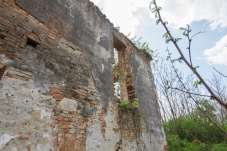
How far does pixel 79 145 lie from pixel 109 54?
107 inches

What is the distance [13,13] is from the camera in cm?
326

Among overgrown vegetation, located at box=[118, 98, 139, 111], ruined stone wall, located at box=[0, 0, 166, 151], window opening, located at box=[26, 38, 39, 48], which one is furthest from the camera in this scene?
overgrown vegetation, located at box=[118, 98, 139, 111]

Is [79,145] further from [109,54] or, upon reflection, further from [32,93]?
[109,54]

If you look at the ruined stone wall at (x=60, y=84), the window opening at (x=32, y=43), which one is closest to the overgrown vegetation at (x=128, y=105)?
the ruined stone wall at (x=60, y=84)

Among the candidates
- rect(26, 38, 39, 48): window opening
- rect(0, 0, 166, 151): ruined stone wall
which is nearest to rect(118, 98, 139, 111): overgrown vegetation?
rect(0, 0, 166, 151): ruined stone wall

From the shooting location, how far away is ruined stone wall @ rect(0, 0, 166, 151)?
2.86 m

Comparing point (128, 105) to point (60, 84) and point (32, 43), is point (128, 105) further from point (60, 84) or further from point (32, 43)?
point (32, 43)

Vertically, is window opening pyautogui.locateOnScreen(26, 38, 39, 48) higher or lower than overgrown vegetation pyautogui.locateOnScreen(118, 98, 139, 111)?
higher

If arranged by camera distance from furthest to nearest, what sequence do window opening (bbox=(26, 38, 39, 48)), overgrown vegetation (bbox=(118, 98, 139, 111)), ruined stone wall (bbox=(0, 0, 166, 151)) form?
overgrown vegetation (bbox=(118, 98, 139, 111))
window opening (bbox=(26, 38, 39, 48))
ruined stone wall (bbox=(0, 0, 166, 151))

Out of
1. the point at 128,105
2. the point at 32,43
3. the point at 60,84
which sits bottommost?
the point at 128,105

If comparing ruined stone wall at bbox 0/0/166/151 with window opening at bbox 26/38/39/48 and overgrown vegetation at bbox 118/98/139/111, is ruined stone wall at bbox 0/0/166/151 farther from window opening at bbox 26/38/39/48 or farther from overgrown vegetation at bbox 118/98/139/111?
overgrown vegetation at bbox 118/98/139/111

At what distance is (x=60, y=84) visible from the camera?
3576mm

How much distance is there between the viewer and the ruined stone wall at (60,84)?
2.86 metres

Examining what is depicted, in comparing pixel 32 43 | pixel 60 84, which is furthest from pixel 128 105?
pixel 32 43
